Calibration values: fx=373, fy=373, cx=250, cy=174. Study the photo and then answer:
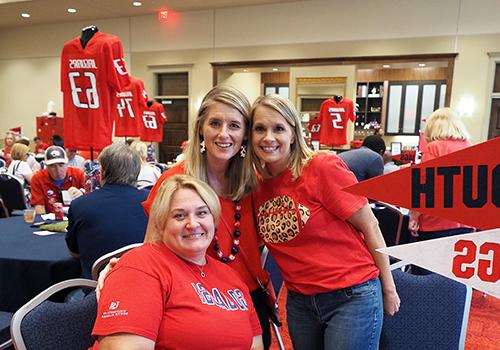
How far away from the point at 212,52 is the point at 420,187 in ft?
28.7

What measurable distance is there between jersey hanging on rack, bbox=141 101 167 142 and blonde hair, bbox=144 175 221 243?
658 cm

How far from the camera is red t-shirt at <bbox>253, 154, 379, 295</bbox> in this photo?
1.24 m

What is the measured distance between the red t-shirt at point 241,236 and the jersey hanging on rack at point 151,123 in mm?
6450

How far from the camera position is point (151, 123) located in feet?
25.0

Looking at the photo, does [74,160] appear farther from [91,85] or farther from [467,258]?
[467,258]

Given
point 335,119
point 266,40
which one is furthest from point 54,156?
point 266,40

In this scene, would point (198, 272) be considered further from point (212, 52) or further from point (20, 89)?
point (20, 89)

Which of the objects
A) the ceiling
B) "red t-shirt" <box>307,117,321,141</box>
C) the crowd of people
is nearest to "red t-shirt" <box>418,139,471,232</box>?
the crowd of people

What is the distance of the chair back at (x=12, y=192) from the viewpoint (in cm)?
391

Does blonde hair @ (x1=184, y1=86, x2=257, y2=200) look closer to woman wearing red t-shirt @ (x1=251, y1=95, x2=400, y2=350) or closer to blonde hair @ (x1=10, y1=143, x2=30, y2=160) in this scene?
woman wearing red t-shirt @ (x1=251, y1=95, x2=400, y2=350)

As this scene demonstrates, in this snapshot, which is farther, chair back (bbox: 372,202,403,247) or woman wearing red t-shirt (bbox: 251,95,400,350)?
chair back (bbox: 372,202,403,247)

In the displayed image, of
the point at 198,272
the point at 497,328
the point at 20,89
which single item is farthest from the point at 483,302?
the point at 20,89

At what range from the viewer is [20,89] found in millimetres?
10844

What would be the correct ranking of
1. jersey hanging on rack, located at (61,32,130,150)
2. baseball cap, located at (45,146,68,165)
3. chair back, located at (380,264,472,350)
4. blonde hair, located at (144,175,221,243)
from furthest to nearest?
baseball cap, located at (45,146,68,165)
jersey hanging on rack, located at (61,32,130,150)
chair back, located at (380,264,472,350)
blonde hair, located at (144,175,221,243)
